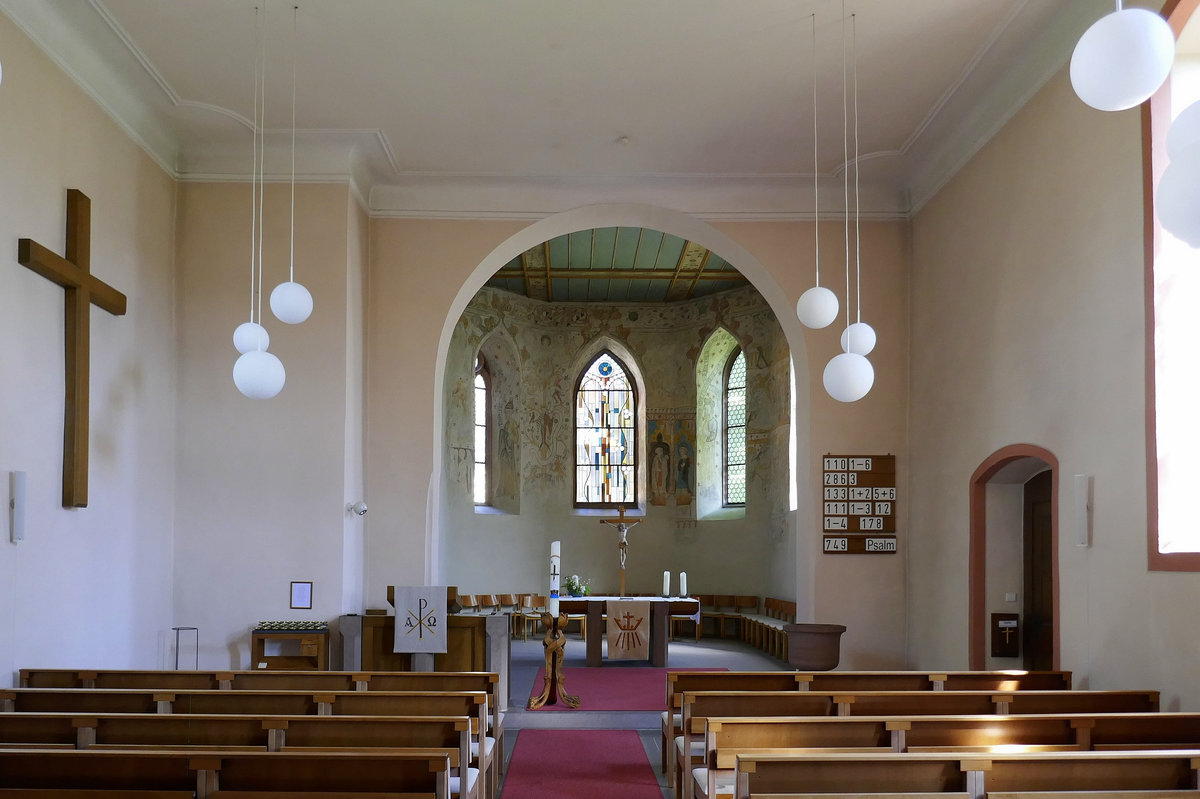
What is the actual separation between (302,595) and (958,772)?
21.0 feet

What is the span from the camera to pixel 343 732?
4277 mm

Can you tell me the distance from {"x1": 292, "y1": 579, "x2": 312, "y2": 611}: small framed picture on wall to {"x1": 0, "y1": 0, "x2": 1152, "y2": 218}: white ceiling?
3423 mm

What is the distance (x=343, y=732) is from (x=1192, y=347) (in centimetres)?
450

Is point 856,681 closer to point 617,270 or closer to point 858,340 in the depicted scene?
point 858,340

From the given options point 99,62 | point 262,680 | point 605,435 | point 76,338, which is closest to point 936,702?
point 262,680

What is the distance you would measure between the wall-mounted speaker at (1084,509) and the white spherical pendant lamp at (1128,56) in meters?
3.78

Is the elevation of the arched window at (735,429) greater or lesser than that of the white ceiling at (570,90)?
lesser

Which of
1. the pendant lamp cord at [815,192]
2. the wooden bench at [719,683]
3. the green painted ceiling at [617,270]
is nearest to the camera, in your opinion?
the wooden bench at [719,683]

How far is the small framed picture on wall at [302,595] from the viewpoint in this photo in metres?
8.79

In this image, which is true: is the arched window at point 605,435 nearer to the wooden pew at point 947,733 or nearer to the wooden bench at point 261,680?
the wooden bench at point 261,680

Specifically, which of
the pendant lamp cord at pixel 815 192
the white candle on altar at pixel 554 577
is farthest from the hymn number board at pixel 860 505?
the white candle on altar at pixel 554 577

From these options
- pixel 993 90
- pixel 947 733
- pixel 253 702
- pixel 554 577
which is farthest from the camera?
pixel 554 577

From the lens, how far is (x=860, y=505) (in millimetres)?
9727

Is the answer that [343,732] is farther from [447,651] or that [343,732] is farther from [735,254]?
[735,254]
